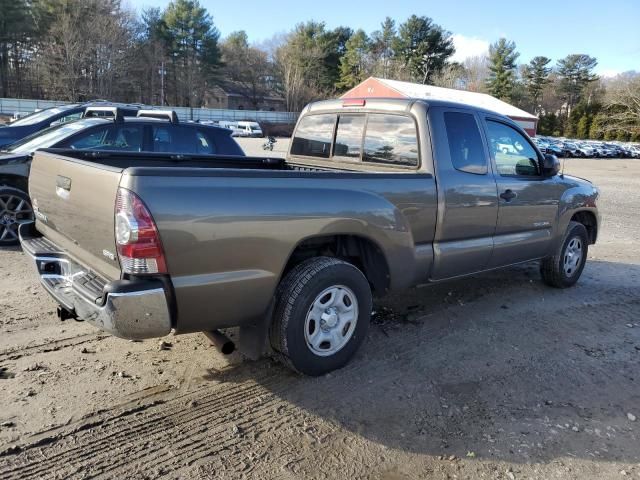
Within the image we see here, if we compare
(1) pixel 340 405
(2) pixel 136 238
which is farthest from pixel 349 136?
(2) pixel 136 238

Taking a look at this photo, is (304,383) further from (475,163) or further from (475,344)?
(475,163)

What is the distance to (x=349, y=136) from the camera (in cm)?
498

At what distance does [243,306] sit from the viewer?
3.24m

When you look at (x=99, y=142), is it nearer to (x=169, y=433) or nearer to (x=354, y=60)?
(x=169, y=433)

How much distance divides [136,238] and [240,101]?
95.3 m

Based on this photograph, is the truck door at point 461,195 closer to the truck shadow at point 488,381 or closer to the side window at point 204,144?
the truck shadow at point 488,381

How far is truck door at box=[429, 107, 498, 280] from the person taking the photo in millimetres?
4348

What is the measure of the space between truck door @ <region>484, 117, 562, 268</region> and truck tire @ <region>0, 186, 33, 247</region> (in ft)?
19.2

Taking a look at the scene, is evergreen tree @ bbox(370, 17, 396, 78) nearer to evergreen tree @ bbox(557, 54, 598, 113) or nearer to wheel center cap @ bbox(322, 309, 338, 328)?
evergreen tree @ bbox(557, 54, 598, 113)

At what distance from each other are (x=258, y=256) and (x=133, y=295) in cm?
77

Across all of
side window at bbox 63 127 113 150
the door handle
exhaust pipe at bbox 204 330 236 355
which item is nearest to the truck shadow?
exhaust pipe at bbox 204 330 236 355

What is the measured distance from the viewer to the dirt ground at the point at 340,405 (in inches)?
113

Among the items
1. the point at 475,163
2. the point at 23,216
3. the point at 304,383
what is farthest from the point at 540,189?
the point at 23,216

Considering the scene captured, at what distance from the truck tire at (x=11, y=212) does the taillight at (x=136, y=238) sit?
16.0 ft
